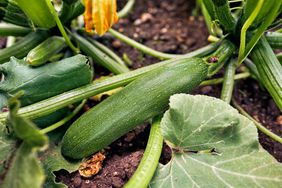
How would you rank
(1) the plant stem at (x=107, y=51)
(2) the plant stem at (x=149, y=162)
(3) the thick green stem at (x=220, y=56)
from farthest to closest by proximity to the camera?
(1) the plant stem at (x=107, y=51), (3) the thick green stem at (x=220, y=56), (2) the plant stem at (x=149, y=162)

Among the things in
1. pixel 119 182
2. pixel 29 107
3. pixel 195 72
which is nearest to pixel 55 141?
pixel 29 107

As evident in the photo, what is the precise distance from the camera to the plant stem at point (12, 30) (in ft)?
6.97

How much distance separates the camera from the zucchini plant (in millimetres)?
1645

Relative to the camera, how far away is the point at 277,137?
77.0 inches

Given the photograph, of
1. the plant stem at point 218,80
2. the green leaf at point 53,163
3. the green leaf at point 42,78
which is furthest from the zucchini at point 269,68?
the green leaf at point 53,163

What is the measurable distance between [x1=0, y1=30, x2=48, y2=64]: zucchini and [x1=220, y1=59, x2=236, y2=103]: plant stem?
2.73 feet

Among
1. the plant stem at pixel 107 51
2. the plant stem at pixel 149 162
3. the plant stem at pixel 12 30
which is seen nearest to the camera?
the plant stem at pixel 149 162

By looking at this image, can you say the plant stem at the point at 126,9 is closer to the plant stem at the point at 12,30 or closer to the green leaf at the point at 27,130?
the plant stem at the point at 12,30

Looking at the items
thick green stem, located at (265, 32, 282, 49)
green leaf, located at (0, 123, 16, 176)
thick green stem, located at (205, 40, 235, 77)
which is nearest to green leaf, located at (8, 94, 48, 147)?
green leaf, located at (0, 123, 16, 176)

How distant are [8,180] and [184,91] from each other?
789 millimetres

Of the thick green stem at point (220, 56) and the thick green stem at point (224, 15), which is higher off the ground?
the thick green stem at point (224, 15)

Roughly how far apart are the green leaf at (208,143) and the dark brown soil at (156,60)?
0.68ft

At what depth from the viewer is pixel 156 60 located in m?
2.49

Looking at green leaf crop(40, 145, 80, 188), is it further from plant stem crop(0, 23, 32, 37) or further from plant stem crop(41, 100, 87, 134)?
plant stem crop(0, 23, 32, 37)
